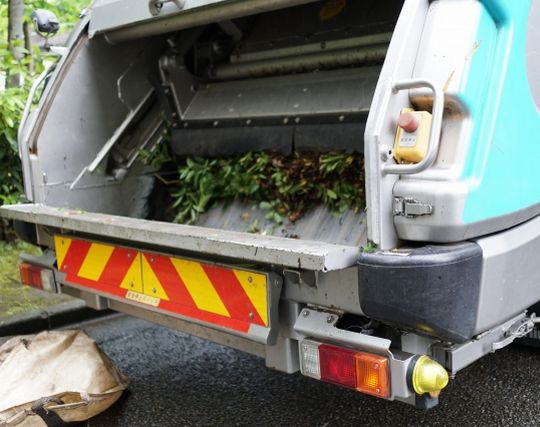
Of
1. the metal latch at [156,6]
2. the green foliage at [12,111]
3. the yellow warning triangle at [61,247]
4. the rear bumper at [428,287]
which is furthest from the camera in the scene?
the green foliage at [12,111]

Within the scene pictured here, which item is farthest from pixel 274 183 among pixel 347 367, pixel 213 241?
pixel 347 367

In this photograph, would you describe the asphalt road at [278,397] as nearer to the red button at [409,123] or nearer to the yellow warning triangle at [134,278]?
the yellow warning triangle at [134,278]

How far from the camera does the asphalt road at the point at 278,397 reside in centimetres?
273

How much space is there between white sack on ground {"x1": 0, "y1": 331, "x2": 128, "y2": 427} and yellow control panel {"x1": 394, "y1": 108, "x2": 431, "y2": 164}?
5.67 ft

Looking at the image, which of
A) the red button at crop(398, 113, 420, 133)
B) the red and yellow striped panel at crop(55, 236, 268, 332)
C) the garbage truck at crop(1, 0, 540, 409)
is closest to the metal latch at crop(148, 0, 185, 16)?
the garbage truck at crop(1, 0, 540, 409)

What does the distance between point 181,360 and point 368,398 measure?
3.73 ft

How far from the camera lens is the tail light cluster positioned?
179 centimetres

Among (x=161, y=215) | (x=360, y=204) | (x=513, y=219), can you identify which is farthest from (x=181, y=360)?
(x=513, y=219)

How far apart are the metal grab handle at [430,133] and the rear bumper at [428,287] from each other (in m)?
0.22

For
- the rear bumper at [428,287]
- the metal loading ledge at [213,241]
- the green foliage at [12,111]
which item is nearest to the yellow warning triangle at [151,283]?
the metal loading ledge at [213,241]

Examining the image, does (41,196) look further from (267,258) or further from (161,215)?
(267,258)

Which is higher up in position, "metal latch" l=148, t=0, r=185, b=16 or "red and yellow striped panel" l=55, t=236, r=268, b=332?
"metal latch" l=148, t=0, r=185, b=16

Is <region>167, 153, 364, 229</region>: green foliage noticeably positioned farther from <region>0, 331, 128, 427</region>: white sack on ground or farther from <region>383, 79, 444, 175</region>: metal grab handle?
<region>383, 79, 444, 175</region>: metal grab handle

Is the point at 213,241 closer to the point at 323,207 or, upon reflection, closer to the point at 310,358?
the point at 310,358
